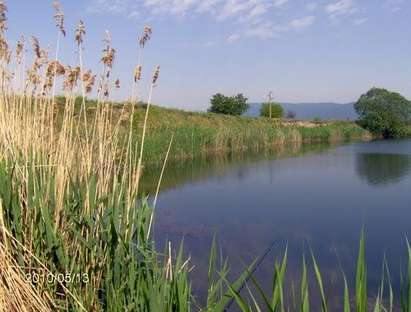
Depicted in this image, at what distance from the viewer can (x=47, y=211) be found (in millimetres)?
2057

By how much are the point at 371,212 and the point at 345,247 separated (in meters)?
1.80

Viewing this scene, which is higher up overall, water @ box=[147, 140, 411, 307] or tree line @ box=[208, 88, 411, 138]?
tree line @ box=[208, 88, 411, 138]

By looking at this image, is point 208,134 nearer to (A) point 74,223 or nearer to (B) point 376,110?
(A) point 74,223

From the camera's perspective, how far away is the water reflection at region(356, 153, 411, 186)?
9132 mm

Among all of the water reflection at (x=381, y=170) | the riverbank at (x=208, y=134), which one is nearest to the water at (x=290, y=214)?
the water reflection at (x=381, y=170)

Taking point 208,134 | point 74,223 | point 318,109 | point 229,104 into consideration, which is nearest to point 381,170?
point 208,134

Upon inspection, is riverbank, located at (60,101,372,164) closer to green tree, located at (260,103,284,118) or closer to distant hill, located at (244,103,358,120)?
green tree, located at (260,103,284,118)

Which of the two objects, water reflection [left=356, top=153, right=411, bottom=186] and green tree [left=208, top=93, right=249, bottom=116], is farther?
green tree [left=208, top=93, right=249, bottom=116]

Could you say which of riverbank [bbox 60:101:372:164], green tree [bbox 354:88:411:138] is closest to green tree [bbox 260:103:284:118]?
green tree [bbox 354:88:411:138]

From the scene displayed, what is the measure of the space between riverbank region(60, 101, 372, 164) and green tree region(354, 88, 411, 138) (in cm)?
328

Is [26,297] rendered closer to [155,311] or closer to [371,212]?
[155,311]

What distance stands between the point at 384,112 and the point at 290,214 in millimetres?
26033

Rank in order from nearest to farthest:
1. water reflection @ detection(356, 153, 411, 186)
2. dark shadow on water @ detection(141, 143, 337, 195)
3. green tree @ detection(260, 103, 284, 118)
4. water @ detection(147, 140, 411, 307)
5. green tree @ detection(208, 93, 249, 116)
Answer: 1. water @ detection(147, 140, 411, 307)
2. dark shadow on water @ detection(141, 143, 337, 195)
3. water reflection @ detection(356, 153, 411, 186)
4. green tree @ detection(208, 93, 249, 116)
5. green tree @ detection(260, 103, 284, 118)

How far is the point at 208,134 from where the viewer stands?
49.1 ft
